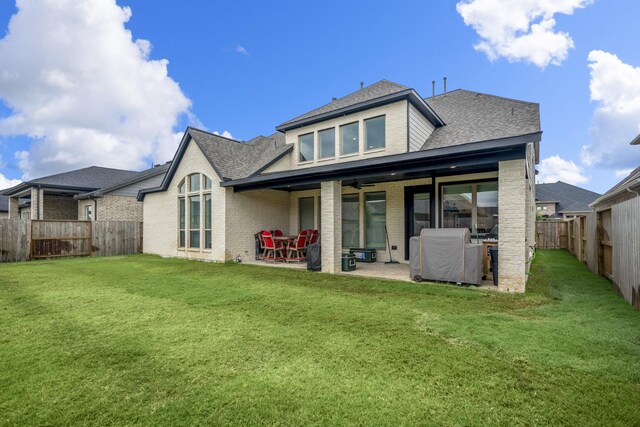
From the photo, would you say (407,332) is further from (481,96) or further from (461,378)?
(481,96)

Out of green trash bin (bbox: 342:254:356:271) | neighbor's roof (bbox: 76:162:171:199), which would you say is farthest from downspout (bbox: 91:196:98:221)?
green trash bin (bbox: 342:254:356:271)

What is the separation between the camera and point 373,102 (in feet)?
34.6

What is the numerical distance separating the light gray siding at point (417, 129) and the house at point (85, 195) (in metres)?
17.0

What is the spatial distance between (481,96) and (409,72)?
5391 mm

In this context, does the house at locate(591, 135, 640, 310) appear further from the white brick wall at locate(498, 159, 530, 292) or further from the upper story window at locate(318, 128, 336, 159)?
the upper story window at locate(318, 128, 336, 159)

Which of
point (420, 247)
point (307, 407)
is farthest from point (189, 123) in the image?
point (307, 407)

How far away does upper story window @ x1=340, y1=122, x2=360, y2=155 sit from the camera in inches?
448

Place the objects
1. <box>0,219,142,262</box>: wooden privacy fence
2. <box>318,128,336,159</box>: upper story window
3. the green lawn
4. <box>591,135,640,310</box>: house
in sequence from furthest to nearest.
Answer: <box>0,219,142,262</box>: wooden privacy fence < <box>318,128,336,159</box>: upper story window < <box>591,135,640,310</box>: house < the green lawn

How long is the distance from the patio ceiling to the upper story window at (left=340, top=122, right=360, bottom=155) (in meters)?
1.29

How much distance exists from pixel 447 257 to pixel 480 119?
257 inches

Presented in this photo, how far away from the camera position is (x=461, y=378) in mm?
2873

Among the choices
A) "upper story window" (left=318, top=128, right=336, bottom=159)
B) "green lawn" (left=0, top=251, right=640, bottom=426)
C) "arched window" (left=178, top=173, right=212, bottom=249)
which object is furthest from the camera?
"arched window" (left=178, top=173, right=212, bottom=249)

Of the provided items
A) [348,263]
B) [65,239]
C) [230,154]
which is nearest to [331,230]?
[348,263]

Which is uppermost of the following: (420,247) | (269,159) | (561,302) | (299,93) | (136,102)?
(299,93)
